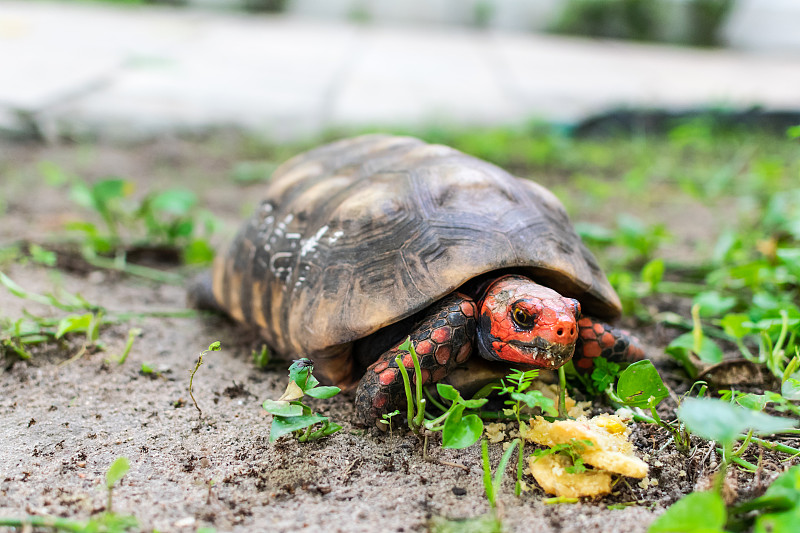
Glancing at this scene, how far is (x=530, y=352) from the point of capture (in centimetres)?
166

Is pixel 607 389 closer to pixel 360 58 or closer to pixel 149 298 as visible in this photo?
pixel 149 298

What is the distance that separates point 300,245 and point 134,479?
85 centimetres

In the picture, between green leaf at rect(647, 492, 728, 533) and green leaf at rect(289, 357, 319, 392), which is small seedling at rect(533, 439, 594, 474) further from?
green leaf at rect(289, 357, 319, 392)

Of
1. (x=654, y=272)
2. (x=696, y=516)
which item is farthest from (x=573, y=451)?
(x=654, y=272)

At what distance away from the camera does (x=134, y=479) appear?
1.58 m

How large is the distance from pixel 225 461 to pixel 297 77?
6.41 meters

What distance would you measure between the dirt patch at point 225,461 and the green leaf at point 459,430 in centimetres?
14

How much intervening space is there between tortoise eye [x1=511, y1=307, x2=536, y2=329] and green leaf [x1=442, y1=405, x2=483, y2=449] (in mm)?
293

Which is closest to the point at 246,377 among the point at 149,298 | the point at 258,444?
Answer: the point at 258,444

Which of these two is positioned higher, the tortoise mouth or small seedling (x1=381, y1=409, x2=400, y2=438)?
the tortoise mouth

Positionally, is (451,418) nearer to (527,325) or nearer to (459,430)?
(459,430)

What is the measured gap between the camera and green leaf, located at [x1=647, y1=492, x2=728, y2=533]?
116 cm

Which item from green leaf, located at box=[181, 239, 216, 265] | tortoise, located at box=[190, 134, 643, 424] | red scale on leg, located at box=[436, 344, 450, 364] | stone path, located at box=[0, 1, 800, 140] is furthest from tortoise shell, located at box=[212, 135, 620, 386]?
stone path, located at box=[0, 1, 800, 140]

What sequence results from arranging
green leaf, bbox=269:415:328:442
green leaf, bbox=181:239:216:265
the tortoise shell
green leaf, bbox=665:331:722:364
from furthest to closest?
green leaf, bbox=181:239:216:265
green leaf, bbox=665:331:722:364
the tortoise shell
green leaf, bbox=269:415:328:442
